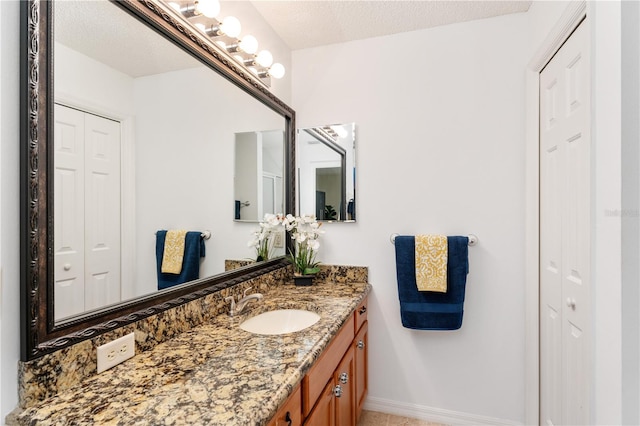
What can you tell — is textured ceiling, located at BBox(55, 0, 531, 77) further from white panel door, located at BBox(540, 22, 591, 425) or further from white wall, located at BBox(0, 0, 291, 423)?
white panel door, located at BBox(540, 22, 591, 425)

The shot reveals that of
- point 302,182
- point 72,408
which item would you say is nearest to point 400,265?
point 302,182

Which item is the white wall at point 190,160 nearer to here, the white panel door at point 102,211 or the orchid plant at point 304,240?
the white panel door at point 102,211

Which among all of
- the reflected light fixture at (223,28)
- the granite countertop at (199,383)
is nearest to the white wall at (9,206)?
the granite countertop at (199,383)

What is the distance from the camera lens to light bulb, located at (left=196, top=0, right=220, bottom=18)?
1295 millimetres

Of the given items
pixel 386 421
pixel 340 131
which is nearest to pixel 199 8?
pixel 340 131

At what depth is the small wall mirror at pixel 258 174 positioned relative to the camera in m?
1.72

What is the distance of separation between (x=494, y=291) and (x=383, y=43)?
5.53 feet

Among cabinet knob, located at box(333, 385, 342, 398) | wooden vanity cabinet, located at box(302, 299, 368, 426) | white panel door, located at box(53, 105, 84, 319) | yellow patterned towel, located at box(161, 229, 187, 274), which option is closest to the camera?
white panel door, located at box(53, 105, 84, 319)

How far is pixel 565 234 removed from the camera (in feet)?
4.83

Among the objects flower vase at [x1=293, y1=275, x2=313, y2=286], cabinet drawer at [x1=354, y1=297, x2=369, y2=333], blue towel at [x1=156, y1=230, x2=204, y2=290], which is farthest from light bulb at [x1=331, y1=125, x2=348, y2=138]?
blue towel at [x1=156, y1=230, x2=204, y2=290]

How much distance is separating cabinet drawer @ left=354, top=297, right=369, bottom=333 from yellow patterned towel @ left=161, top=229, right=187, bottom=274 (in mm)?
977

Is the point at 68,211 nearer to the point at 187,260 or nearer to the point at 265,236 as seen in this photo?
the point at 187,260

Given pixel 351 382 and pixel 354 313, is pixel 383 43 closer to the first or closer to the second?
pixel 354 313

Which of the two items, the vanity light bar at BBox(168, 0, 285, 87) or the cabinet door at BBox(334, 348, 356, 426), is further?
the cabinet door at BBox(334, 348, 356, 426)
